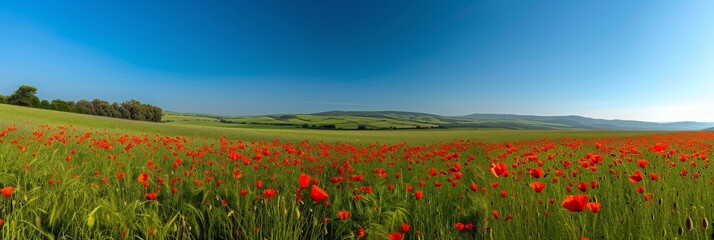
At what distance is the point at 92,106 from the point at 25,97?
41.5 feet

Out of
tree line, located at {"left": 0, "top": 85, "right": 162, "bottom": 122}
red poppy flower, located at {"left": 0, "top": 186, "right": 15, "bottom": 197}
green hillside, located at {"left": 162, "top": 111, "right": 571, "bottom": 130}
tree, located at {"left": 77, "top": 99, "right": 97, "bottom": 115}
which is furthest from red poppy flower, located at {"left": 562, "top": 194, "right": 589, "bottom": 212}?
tree, located at {"left": 77, "top": 99, "right": 97, "bottom": 115}

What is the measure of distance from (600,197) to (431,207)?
7.81ft

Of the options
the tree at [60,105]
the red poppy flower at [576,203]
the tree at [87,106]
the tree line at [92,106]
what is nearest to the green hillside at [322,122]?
the tree line at [92,106]

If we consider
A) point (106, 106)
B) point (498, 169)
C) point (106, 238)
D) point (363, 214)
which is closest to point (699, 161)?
point (498, 169)

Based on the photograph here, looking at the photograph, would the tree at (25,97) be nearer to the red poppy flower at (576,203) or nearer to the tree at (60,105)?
the tree at (60,105)

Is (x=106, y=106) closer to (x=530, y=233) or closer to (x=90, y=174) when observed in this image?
(x=90, y=174)

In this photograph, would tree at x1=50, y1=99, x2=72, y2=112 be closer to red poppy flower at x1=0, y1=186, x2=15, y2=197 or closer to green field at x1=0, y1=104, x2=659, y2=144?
green field at x1=0, y1=104, x2=659, y2=144

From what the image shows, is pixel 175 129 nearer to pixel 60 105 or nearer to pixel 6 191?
pixel 6 191

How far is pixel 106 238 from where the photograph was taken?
9.00 feet

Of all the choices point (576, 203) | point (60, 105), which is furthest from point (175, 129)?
point (60, 105)

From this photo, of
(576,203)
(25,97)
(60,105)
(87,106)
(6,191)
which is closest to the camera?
(576,203)

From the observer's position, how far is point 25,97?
65.9 meters

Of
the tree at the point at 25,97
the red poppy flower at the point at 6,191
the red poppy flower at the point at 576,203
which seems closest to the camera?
the red poppy flower at the point at 576,203

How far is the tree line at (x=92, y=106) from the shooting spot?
65863 mm
